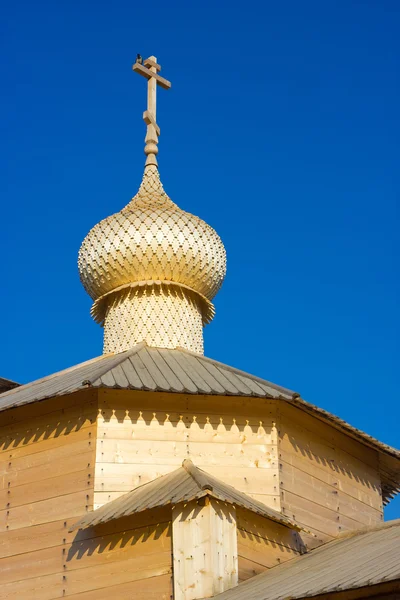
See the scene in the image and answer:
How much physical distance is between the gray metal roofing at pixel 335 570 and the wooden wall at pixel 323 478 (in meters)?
0.79

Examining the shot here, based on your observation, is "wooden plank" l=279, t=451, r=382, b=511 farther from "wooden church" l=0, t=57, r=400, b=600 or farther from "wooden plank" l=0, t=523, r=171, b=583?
"wooden plank" l=0, t=523, r=171, b=583

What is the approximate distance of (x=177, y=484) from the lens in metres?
12.0

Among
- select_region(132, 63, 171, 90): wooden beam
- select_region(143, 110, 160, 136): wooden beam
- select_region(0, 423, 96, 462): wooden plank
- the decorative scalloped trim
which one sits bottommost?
select_region(0, 423, 96, 462): wooden plank

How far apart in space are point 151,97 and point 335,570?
10584mm

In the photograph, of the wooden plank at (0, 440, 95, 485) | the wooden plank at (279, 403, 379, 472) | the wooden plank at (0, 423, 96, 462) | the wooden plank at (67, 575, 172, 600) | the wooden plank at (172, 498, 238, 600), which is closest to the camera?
the wooden plank at (172, 498, 238, 600)

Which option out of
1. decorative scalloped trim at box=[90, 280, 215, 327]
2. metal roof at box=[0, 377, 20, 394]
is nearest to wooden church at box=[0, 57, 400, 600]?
decorative scalloped trim at box=[90, 280, 215, 327]

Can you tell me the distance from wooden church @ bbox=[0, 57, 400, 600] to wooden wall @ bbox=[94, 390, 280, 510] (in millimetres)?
15

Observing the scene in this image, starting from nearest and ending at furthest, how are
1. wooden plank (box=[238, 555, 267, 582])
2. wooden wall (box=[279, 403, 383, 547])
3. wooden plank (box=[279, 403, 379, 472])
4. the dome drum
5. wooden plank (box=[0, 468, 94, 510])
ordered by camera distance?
wooden plank (box=[238, 555, 267, 582]) < wooden plank (box=[0, 468, 94, 510]) < wooden wall (box=[279, 403, 383, 547]) < wooden plank (box=[279, 403, 379, 472]) < the dome drum

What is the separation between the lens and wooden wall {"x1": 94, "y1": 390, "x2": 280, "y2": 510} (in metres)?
12.7

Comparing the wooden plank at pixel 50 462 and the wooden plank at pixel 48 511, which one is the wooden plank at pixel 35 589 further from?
the wooden plank at pixel 50 462

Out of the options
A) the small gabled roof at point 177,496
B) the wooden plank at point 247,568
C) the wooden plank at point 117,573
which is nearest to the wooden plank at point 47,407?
the small gabled roof at point 177,496

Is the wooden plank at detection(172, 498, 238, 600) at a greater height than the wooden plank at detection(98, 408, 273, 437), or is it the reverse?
the wooden plank at detection(98, 408, 273, 437)

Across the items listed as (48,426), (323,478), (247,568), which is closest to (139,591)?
(247,568)

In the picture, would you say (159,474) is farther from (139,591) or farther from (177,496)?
(139,591)
